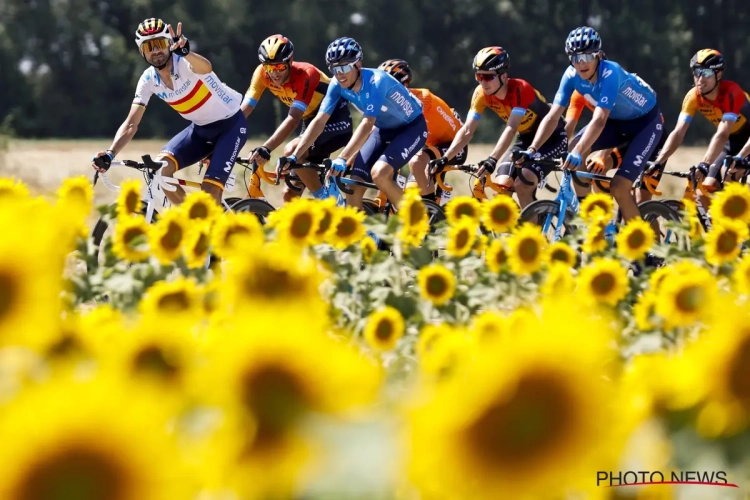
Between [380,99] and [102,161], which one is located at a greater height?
[380,99]

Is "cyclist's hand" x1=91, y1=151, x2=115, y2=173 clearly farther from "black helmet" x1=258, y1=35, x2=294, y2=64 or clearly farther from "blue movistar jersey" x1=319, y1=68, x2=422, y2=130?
"black helmet" x1=258, y1=35, x2=294, y2=64

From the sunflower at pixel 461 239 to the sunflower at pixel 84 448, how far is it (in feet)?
10.9

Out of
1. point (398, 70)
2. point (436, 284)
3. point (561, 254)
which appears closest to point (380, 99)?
point (398, 70)

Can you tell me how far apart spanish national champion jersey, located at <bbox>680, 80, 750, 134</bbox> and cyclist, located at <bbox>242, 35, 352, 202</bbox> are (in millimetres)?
3003

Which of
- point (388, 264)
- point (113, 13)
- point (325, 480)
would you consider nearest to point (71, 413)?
point (325, 480)

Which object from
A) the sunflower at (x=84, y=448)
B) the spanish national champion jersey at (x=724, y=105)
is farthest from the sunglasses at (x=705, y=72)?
the sunflower at (x=84, y=448)

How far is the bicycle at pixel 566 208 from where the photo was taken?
8.62 meters

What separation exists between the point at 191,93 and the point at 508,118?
283 centimetres

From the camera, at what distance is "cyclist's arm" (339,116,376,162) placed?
849 cm

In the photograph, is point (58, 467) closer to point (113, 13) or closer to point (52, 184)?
point (52, 184)

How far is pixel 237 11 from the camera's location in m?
47.4

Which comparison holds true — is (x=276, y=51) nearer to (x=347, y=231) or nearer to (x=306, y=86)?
(x=306, y=86)

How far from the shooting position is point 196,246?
10.9 ft

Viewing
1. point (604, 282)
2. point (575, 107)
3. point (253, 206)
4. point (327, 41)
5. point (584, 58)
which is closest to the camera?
point (604, 282)
